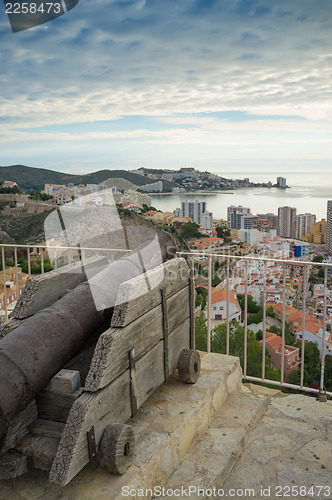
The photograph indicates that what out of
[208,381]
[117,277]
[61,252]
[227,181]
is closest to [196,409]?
[208,381]

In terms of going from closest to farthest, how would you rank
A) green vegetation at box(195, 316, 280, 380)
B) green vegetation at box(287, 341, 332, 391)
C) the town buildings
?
the town buildings → green vegetation at box(287, 341, 332, 391) → green vegetation at box(195, 316, 280, 380)

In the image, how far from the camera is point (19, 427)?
159cm

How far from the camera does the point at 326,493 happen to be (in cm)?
181

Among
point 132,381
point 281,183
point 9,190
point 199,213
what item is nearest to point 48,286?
point 132,381

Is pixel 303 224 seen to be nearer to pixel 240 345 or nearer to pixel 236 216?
pixel 236 216

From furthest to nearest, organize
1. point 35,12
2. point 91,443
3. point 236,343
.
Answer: point 236,343 < point 35,12 < point 91,443

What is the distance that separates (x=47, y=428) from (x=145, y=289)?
68 centimetres

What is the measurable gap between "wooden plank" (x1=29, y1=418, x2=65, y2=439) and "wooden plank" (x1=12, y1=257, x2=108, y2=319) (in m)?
0.48

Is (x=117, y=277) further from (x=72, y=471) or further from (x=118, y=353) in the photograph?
(x=72, y=471)

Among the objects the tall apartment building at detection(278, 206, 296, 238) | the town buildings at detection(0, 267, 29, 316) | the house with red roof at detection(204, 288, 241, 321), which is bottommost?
the tall apartment building at detection(278, 206, 296, 238)

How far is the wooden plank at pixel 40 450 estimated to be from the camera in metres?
1.53

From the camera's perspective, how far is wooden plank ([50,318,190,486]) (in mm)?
1438

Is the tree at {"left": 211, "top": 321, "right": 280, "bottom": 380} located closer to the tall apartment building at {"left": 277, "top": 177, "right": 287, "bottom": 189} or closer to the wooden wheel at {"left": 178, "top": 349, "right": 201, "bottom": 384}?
the wooden wheel at {"left": 178, "top": 349, "right": 201, "bottom": 384}

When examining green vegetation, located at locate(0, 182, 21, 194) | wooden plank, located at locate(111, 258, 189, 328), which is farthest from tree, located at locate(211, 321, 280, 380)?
green vegetation, located at locate(0, 182, 21, 194)
